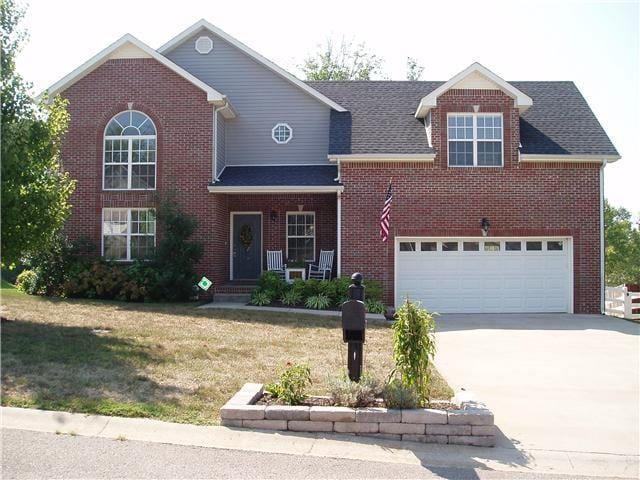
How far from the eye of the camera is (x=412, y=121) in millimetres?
18484

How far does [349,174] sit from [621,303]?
379 inches

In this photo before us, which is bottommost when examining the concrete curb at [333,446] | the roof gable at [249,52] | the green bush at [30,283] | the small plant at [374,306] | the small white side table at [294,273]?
the concrete curb at [333,446]

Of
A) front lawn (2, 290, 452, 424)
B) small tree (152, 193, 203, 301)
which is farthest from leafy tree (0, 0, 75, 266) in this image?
small tree (152, 193, 203, 301)

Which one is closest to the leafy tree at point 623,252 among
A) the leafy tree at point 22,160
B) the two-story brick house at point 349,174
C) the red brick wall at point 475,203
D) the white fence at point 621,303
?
the white fence at point 621,303

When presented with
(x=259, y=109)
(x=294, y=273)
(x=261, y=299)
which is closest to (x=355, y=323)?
(x=261, y=299)

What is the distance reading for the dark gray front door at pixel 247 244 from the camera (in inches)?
761

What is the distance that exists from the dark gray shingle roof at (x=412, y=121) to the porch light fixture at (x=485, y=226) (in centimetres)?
230

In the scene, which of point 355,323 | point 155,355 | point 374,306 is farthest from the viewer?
point 374,306

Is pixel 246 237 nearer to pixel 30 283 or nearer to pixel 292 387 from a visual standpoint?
pixel 30 283

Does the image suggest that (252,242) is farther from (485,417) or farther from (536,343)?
(485,417)

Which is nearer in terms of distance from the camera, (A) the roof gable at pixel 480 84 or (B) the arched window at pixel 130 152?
(A) the roof gable at pixel 480 84

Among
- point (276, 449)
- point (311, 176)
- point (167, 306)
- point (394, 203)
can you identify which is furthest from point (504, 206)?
point (276, 449)

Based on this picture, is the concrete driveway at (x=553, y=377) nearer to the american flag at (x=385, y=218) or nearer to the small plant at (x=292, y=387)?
the small plant at (x=292, y=387)

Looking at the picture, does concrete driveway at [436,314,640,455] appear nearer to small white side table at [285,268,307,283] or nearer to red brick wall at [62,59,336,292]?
small white side table at [285,268,307,283]
